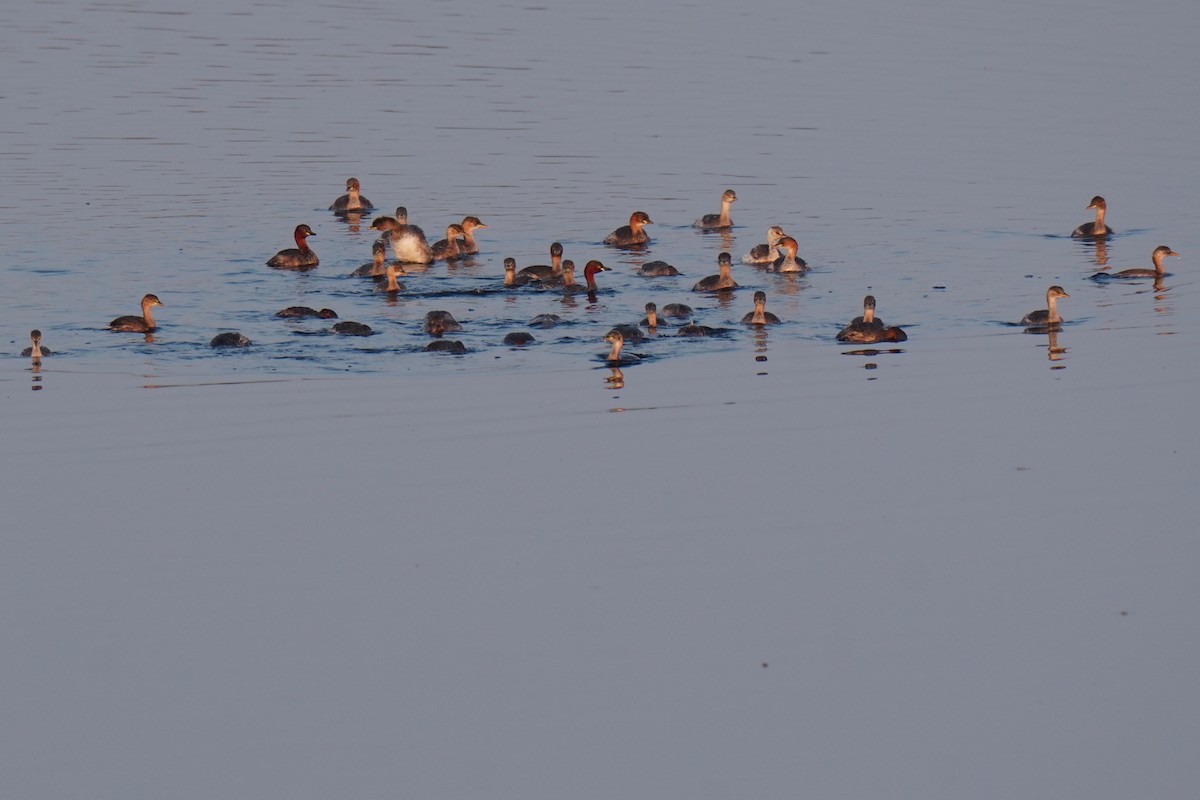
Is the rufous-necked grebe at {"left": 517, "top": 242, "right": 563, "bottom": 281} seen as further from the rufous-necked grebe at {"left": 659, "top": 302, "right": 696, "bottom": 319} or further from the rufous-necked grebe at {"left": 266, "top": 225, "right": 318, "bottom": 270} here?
the rufous-necked grebe at {"left": 266, "top": 225, "right": 318, "bottom": 270}

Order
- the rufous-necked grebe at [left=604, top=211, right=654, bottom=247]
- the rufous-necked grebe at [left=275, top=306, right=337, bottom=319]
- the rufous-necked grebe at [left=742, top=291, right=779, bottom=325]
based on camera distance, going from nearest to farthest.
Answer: the rufous-necked grebe at [left=742, top=291, right=779, bottom=325]
the rufous-necked grebe at [left=275, top=306, right=337, bottom=319]
the rufous-necked grebe at [left=604, top=211, right=654, bottom=247]

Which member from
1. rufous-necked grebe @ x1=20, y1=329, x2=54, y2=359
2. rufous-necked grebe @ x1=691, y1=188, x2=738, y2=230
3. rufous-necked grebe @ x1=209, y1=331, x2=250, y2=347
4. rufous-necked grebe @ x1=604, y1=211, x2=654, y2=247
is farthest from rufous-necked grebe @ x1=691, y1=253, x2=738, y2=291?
Result: rufous-necked grebe @ x1=20, y1=329, x2=54, y2=359

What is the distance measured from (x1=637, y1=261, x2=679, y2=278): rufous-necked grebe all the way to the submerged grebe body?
106 inches

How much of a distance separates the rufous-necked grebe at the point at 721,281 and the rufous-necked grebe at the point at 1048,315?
3.48 metres

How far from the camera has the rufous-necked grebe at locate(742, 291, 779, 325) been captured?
60.3 ft

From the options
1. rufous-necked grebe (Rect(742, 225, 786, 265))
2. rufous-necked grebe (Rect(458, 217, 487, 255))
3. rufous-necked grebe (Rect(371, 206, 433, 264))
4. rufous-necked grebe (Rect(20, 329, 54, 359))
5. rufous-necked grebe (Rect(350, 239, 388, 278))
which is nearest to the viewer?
rufous-necked grebe (Rect(20, 329, 54, 359))

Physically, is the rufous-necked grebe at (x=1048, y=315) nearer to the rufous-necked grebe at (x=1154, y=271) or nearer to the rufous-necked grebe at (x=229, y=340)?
the rufous-necked grebe at (x=1154, y=271)

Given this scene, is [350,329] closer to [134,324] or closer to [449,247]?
[134,324]

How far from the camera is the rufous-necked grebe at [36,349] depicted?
54.5 ft

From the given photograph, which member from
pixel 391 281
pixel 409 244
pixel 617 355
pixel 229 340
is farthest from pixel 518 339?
pixel 409 244

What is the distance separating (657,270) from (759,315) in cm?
309

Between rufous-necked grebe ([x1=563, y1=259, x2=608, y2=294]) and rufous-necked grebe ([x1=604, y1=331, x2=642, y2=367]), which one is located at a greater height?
rufous-necked grebe ([x1=563, y1=259, x2=608, y2=294])

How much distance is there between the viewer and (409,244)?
22.3 meters

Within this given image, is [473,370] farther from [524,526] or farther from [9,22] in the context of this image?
[9,22]
